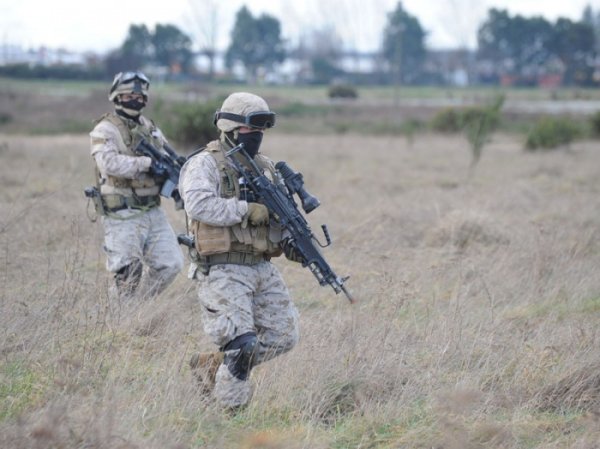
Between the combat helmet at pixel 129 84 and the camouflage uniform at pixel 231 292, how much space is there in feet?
6.85

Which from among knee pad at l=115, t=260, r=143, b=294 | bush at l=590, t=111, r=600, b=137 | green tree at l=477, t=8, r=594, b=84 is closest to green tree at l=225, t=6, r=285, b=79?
green tree at l=477, t=8, r=594, b=84

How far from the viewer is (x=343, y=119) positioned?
39.8 metres

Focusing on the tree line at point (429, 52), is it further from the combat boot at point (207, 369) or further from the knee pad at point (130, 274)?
the combat boot at point (207, 369)

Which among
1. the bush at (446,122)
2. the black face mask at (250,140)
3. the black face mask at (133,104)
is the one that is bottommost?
the bush at (446,122)

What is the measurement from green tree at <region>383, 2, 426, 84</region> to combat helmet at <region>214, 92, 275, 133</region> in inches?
2801

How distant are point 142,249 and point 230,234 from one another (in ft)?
7.01

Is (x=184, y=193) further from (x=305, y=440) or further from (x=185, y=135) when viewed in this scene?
(x=185, y=135)

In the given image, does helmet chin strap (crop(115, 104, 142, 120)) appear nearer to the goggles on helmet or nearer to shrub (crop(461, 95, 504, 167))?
the goggles on helmet

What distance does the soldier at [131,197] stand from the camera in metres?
6.25

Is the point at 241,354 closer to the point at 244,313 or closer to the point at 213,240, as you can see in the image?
the point at 244,313

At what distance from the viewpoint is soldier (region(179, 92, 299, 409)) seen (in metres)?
4.31

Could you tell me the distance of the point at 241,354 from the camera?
427cm

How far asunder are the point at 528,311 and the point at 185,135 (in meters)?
12.9

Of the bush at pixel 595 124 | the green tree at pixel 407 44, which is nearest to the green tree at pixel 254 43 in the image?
the green tree at pixel 407 44
